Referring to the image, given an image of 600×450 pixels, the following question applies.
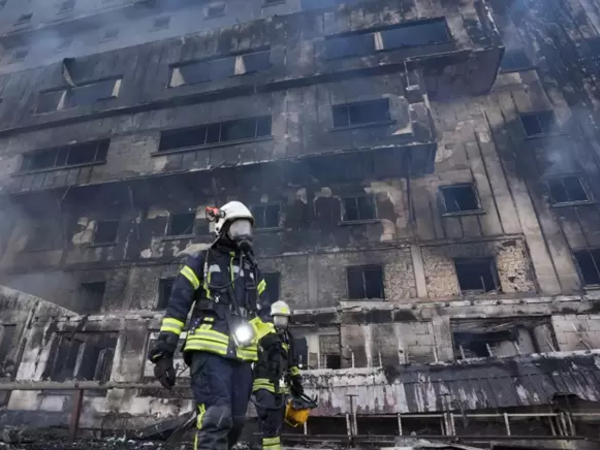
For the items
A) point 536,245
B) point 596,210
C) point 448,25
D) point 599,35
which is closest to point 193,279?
point 536,245

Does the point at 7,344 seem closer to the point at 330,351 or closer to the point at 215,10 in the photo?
the point at 330,351

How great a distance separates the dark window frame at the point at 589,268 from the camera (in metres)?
11.0

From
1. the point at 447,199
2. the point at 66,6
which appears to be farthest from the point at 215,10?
the point at 447,199

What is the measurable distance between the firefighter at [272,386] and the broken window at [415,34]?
13683mm

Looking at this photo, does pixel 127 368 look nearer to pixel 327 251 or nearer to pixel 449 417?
pixel 327 251

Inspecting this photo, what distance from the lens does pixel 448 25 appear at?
49.3 ft

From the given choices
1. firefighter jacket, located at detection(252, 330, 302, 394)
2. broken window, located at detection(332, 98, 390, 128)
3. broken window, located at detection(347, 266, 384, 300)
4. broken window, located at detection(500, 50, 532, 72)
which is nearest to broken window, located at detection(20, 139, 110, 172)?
broken window, located at detection(332, 98, 390, 128)

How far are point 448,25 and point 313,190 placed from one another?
823 cm

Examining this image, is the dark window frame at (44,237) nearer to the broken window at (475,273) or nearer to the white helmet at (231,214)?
the white helmet at (231,214)

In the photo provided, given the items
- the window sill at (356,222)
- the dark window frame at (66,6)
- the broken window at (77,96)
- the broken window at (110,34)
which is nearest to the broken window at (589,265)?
the window sill at (356,222)

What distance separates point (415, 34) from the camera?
1535 cm

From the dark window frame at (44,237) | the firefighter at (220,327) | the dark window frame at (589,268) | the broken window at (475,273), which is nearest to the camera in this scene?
the firefighter at (220,327)

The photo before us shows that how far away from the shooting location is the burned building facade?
10.4 metres

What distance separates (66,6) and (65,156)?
17019mm
